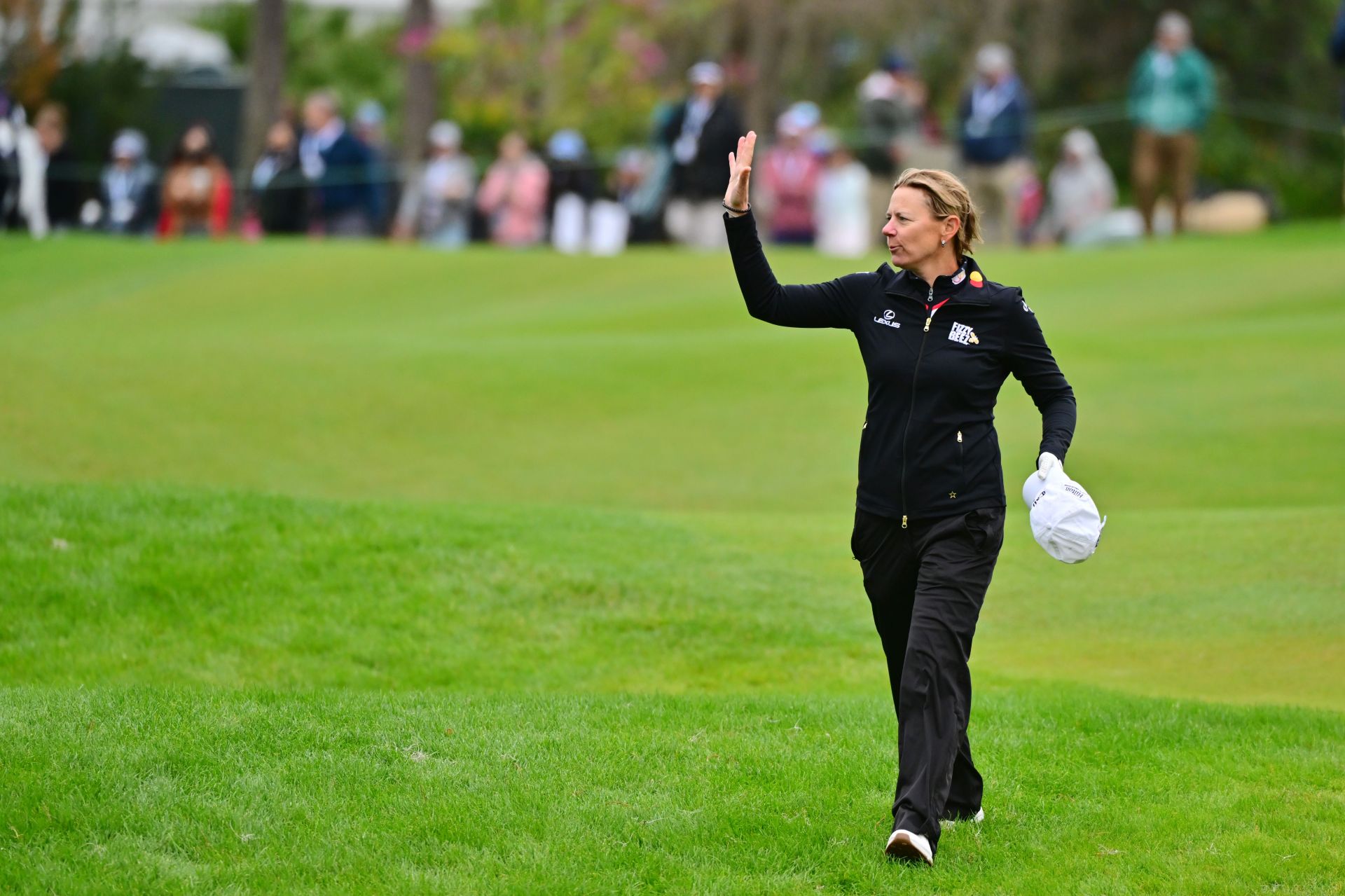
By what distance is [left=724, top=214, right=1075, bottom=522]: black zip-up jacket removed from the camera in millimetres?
6082

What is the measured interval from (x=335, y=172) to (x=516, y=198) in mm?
2781

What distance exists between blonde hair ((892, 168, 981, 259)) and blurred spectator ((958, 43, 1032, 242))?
17.6 m

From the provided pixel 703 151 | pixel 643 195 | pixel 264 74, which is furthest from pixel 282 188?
pixel 703 151

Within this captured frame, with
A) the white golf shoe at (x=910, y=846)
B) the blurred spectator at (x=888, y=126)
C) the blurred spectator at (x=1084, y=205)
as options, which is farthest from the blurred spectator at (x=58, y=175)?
the white golf shoe at (x=910, y=846)

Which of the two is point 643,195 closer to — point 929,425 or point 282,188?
point 282,188

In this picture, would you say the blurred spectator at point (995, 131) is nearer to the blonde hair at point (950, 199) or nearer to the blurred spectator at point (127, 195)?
the blurred spectator at point (127, 195)

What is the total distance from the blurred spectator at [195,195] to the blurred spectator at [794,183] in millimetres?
8915

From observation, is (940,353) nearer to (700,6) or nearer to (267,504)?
A: (267,504)

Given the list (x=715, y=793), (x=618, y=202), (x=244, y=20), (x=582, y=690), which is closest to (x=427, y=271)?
(x=618, y=202)

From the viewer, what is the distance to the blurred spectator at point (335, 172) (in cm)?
2631

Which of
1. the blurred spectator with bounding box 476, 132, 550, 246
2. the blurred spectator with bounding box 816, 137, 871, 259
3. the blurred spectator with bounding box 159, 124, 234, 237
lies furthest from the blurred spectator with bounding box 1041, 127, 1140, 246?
the blurred spectator with bounding box 159, 124, 234, 237

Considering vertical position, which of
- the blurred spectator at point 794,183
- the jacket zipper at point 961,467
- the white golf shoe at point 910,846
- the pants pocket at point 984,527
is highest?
the blurred spectator at point 794,183

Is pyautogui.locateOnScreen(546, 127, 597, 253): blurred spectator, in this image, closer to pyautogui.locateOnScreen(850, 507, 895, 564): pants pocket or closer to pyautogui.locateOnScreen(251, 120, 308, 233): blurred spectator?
pyautogui.locateOnScreen(251, 120, 308, 233): blurred spectator

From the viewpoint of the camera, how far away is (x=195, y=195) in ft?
90.6
